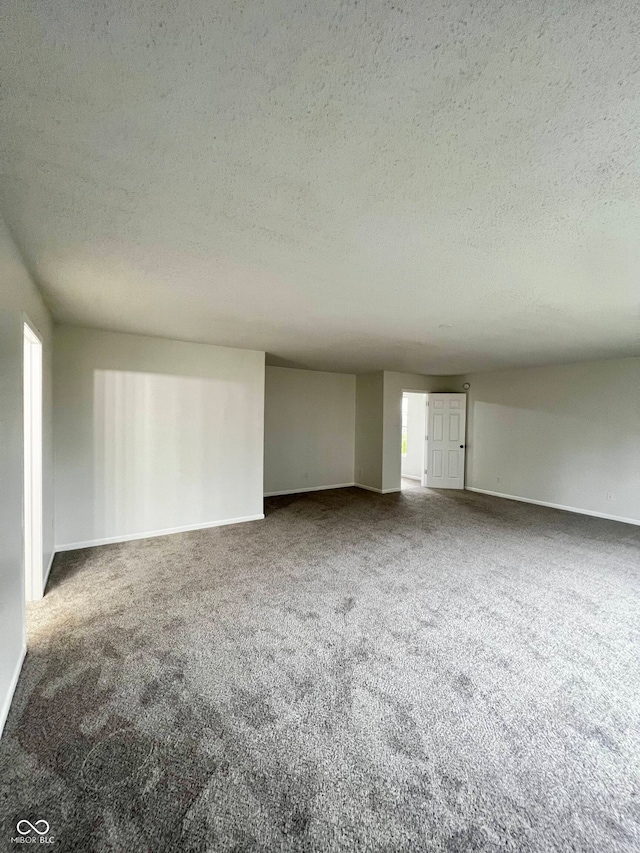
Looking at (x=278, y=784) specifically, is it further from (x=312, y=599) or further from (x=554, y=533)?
(x=554, y=533)

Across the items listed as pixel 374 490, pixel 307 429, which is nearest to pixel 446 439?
pixel 374 490

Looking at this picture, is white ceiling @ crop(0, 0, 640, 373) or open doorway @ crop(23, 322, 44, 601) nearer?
white ceiling @ crop(0, 0, 640, 373)

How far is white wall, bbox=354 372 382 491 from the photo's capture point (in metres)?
7.01

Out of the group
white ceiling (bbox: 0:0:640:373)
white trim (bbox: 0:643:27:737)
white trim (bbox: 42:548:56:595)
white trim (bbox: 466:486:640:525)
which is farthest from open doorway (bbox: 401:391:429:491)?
white trim (bbox: 0:643:27:737)

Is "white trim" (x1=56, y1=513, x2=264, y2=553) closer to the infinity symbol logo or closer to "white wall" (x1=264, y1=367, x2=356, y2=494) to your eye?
"white wall" (x1=264, y1=367, x2=356, y2=494)

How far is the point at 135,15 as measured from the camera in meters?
0.80

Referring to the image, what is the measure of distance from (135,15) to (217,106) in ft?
0.90

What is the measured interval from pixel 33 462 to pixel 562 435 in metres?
7.08

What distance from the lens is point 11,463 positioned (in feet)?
6.05

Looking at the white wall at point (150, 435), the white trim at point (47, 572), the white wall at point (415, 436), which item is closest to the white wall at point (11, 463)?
the white trim at point (47, 572)

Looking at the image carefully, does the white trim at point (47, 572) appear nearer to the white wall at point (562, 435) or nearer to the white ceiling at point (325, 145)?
the white ceiling at point (325, 145)

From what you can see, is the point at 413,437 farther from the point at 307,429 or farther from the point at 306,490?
the point at 306,490

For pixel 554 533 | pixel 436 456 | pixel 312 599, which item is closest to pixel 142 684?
pixel 312 599

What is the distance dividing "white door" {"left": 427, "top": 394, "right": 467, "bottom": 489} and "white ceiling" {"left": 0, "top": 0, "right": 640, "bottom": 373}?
4.96m
